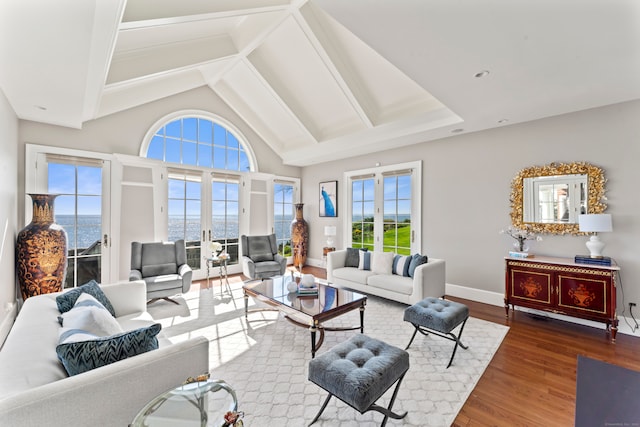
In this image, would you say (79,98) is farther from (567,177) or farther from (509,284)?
(567,177)

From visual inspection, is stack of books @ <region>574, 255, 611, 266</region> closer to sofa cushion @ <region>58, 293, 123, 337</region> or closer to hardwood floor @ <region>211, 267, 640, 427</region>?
hardwood floor @ <region>211, 267, 640, 427</region>

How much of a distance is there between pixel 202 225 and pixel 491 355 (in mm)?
5187

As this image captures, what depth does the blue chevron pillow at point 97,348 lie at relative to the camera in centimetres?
129

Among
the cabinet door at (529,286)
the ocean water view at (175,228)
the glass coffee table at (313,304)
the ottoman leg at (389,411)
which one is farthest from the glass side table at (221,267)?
the cabinet door at (529,286)

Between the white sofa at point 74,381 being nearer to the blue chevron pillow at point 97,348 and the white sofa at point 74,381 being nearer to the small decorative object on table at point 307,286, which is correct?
the blue chevron pillow at point 97,348

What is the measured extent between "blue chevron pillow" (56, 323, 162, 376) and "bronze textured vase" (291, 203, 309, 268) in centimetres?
530

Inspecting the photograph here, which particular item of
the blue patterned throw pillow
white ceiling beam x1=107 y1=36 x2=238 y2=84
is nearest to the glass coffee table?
the blue patterned throw pillow

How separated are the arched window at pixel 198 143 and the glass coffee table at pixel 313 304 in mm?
3323

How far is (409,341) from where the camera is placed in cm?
293

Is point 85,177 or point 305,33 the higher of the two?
point 305,33

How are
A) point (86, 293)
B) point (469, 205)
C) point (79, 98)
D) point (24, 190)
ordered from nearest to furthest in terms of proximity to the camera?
point (86, 293)
point (79, 98)
point (24, 190)
point (469, 205)

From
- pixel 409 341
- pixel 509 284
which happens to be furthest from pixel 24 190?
pixel 509 284

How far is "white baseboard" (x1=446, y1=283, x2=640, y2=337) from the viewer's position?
3189 millimetres

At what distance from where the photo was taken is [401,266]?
427cm
